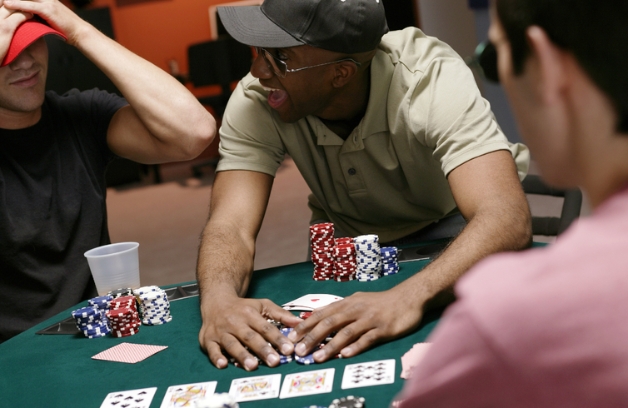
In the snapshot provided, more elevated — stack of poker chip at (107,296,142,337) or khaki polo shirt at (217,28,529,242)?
khaki polo shirt at (217,28,529,242)

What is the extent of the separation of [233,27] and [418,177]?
0.71 metres

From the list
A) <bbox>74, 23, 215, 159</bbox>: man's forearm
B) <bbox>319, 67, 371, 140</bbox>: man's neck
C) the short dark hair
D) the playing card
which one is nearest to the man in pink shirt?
the short dark hair

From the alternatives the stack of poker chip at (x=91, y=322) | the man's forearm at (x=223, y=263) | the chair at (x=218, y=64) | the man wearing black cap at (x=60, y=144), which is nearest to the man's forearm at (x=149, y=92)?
the man wearing black cap at (x=60, y=144)

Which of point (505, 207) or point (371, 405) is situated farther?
point (505, 207)

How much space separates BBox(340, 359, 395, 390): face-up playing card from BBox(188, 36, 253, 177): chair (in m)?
6.15

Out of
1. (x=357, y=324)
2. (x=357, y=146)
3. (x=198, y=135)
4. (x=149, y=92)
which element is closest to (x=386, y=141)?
(x=357, y=146)

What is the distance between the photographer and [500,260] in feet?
2.11

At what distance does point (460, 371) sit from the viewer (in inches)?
25.2

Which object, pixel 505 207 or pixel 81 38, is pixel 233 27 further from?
pixel 505 207

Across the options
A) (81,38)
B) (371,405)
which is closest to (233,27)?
(81,38)

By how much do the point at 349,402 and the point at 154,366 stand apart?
1.69 feet

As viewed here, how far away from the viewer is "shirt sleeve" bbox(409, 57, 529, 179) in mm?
1870

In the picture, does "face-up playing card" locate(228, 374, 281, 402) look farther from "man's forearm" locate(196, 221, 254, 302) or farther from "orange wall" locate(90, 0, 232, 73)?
"orange wall" locate(90, 0, 232, 73)

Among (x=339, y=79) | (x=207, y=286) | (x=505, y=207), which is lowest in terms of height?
(x=207, y=286)
